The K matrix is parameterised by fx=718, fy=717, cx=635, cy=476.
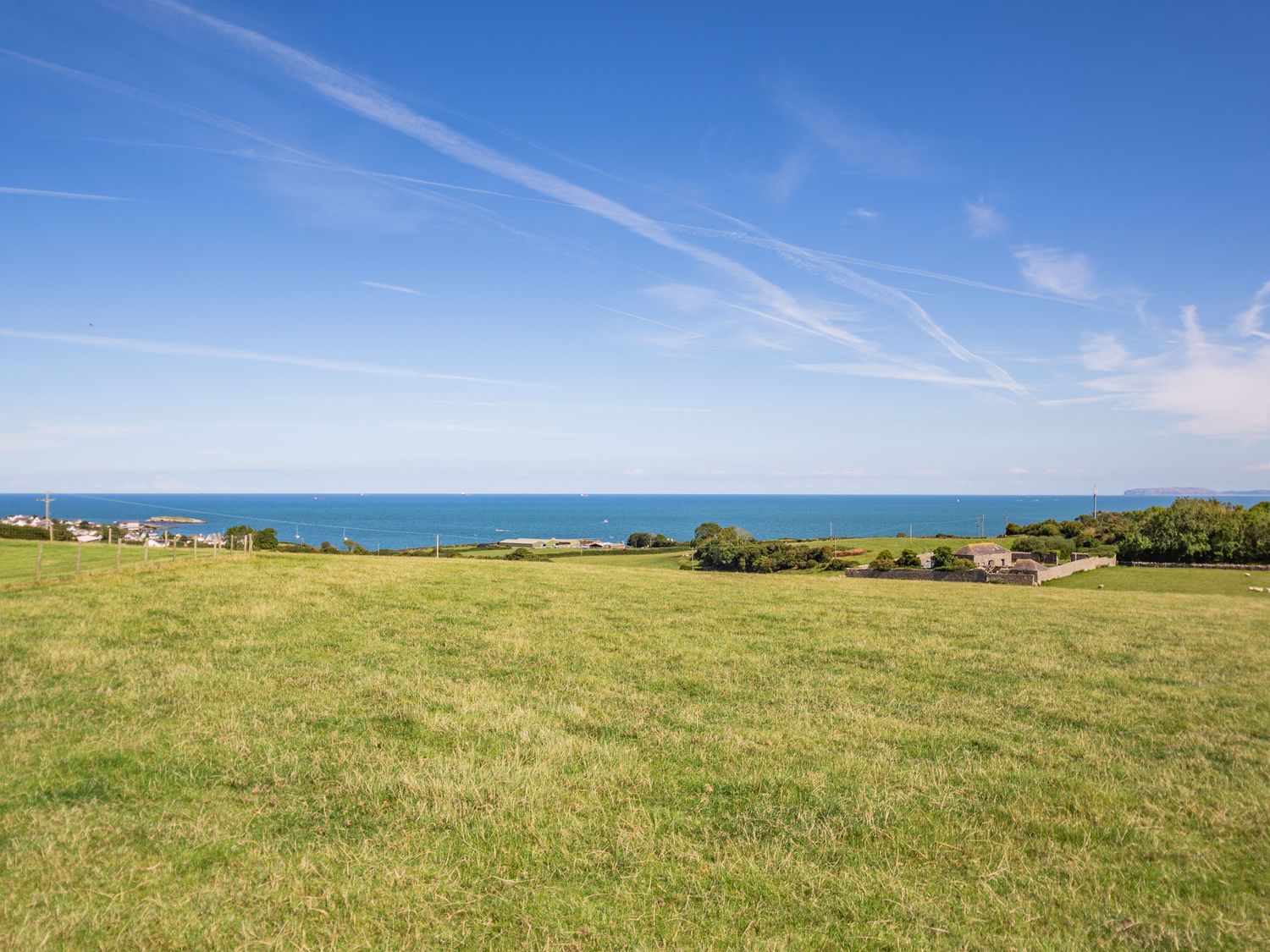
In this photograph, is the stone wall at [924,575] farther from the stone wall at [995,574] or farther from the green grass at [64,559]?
the green grass at [64,559]

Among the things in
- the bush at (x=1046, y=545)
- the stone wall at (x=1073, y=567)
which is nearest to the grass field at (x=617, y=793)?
the stone wall at (x=1073, y=567)

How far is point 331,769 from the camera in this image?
26.5 ft

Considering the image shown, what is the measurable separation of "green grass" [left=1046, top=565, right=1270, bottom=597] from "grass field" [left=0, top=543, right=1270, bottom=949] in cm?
4065

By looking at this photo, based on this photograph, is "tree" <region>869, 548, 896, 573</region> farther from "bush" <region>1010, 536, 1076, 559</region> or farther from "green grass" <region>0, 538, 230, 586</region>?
"green grass" <region>0, 538, 230, 586</region>

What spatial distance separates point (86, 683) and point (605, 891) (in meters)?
10.5

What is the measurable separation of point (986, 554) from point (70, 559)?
76.9 metres

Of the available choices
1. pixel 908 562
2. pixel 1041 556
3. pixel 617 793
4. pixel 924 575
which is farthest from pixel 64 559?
pixel 1041 556

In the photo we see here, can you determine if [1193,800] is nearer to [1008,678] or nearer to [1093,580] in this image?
[1008,678]

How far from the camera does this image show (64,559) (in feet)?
95.1

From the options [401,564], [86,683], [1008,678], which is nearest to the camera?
[86,683]

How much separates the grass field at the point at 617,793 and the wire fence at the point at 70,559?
1122 centimetres

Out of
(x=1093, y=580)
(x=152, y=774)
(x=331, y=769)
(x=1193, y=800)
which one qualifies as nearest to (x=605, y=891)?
(x=331, y=769)

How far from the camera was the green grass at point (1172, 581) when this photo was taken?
49.4 m

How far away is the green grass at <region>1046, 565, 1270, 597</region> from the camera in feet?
162
